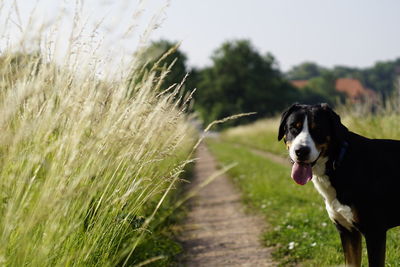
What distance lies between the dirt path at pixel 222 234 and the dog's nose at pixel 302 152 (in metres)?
0.78

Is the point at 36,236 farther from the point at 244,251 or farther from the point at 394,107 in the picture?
the point at 394,107

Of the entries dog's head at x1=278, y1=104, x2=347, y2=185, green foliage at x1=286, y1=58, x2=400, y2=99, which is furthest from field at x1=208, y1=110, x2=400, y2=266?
green foliage at x1=286, y1=58, x2=400, y2=99

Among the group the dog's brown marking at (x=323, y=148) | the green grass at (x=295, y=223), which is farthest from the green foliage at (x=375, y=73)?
the dog's brown marking at (x=323, y=148)

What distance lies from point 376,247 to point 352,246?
0.36m

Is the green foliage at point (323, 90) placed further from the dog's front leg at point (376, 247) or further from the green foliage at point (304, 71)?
the dog's front leg at point (376, 247)

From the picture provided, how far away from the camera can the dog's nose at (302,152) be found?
325cm

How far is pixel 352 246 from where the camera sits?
3.34 meters

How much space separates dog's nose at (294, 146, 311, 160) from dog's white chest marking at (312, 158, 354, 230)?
0.67 feet

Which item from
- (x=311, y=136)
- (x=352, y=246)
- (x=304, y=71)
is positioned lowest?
(x=304, y=71)

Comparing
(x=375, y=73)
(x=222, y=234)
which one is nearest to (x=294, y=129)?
(x=222, y=234)

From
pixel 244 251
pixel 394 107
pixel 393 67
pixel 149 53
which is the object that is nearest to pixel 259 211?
pixel 244 251

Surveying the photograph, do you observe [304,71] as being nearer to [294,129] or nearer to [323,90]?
[323,90]

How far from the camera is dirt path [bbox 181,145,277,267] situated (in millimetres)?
4488

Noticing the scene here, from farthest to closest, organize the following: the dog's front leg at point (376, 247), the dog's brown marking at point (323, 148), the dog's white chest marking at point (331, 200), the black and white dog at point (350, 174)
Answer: the dog's brown marking at point (323, 148) < the dog's white chest marking at point (331, 200) < the black and white dog at point (350, 174) < the dog's front leg at point (376, 247)
